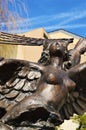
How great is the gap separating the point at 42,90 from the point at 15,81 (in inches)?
13.7

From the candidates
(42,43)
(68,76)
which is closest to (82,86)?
(68,76)

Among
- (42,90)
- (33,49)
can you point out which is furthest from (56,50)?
(33,49)

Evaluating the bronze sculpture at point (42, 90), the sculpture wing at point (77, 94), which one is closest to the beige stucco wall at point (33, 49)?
the sculpture wing at point (77, 94)

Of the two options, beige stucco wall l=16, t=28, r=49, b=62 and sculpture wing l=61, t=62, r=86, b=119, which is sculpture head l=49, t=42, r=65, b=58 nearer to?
sculpture wing l=61, t=62, r=86, b=119

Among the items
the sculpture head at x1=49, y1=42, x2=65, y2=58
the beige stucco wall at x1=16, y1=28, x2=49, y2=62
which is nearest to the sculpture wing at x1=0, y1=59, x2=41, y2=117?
the sculpture head at x1=49, y1=42, x2=65, y2=58

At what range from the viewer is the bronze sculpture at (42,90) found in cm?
493

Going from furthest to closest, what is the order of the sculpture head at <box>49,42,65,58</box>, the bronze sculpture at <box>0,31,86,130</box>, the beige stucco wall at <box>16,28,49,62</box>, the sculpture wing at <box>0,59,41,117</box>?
the beige stucco wall at <box>16,28,49,62</box> → the sculpture head at <box>49,42,65,58</box> → the sculpture wing at <box>0,59,41,117</box> → the bronze sculpture at <box>0,31,86,130</box>

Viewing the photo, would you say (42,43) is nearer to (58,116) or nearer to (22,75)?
(22,75)

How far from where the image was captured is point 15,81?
5305 millimetres

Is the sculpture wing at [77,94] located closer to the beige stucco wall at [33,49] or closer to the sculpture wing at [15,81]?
the sculpture wing at [15,81]

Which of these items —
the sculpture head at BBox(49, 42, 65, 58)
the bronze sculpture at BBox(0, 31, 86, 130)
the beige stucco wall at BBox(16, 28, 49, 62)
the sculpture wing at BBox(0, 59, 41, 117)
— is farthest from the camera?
the beige stucco wall at BBox(16, 28, 49, 62)

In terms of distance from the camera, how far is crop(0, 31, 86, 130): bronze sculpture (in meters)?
4.93

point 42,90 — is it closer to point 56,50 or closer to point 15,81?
point 15,81

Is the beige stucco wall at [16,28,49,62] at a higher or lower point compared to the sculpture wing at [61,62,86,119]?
lower
